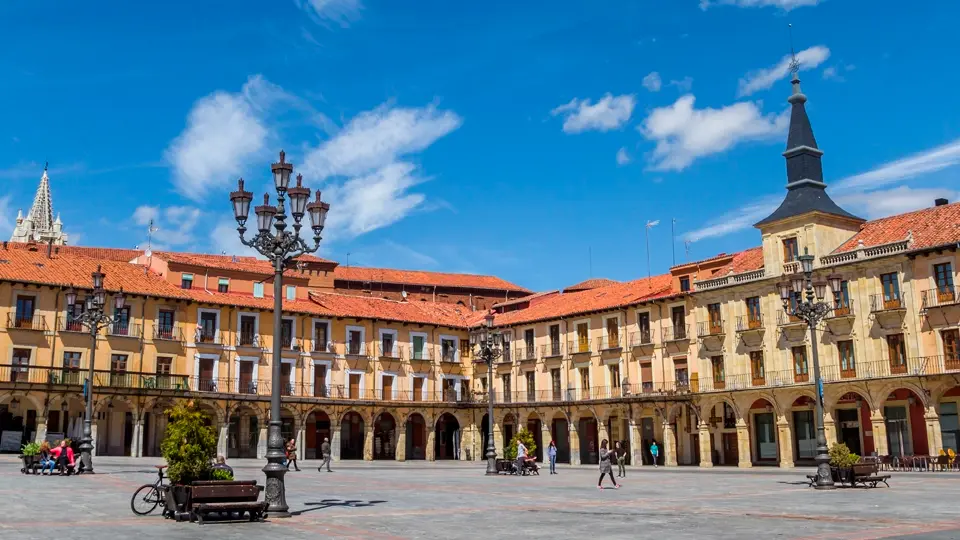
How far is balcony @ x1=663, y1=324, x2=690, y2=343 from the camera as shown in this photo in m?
51.2

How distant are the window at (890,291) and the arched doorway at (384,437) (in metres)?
A: 31.7

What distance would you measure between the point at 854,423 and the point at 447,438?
28870mm

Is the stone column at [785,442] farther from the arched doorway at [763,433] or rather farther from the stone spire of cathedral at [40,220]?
the stone spire of cathedral at [40,220]

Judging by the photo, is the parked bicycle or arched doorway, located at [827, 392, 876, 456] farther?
arched doorway, located at [827, 392, 876, 456]

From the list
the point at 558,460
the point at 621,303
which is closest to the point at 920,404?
the point at 621,303

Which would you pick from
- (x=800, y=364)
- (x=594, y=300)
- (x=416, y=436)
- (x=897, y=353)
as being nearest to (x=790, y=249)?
(x=800, y=364)

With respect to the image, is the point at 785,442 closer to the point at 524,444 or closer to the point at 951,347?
the point at 951,347

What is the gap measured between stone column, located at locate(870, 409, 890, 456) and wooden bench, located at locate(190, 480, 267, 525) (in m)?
34.3

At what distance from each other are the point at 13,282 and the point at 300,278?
17261mm

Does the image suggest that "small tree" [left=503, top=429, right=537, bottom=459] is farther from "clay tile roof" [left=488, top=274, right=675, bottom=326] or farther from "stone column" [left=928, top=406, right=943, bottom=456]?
"clay tile roof" [left=488, top=274, right=675, bottom=326]

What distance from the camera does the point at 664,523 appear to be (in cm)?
1534

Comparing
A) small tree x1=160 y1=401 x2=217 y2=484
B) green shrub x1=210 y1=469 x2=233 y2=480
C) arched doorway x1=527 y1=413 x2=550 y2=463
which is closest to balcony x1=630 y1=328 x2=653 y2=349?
arched doorway x1=527 y1=413 x2=550 y2=463

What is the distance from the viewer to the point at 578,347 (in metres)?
56.9

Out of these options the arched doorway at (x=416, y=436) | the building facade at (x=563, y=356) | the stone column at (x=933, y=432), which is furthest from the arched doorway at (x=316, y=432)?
the stone column at (x=933, y=432)
